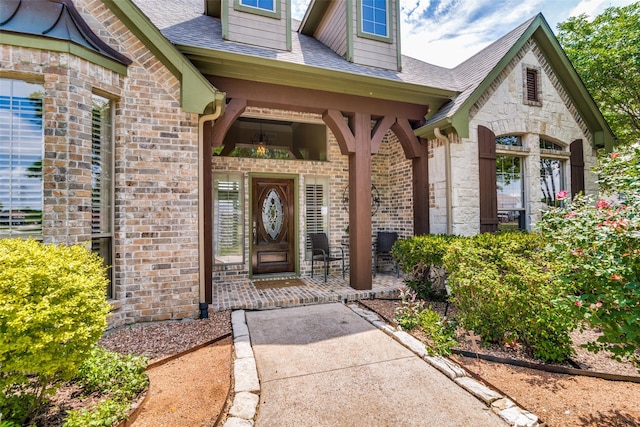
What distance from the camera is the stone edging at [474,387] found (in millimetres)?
2137

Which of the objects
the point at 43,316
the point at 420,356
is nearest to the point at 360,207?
the point at 420,356

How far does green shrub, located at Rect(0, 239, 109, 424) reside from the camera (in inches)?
68.6

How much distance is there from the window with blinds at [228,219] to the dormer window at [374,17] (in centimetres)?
411

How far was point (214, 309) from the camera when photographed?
446cm

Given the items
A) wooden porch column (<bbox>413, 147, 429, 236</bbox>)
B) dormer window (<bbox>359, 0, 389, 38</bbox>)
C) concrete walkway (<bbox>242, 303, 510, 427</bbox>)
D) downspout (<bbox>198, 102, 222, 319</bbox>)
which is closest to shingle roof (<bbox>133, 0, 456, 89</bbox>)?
dormer window (<bbox>359, 0, 389, 38</bbox>)

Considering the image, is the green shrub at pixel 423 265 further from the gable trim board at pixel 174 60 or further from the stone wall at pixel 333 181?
the gable trim board at pixel 174 60

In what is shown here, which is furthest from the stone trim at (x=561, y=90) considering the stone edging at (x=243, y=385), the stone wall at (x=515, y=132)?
the stone edging at (x=243, y=385)

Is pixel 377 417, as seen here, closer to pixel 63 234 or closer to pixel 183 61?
pixel 63 234

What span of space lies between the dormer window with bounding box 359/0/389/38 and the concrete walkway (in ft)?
19.3

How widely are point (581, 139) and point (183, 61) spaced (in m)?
8.34

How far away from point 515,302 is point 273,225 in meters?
4.75

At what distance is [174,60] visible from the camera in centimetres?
395

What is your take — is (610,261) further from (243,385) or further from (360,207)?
(360,207)

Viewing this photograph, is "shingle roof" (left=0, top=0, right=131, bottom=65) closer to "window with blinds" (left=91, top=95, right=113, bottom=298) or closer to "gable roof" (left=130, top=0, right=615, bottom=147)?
"window with blinds" (left=91, top=95, right=113, bottom=298)
